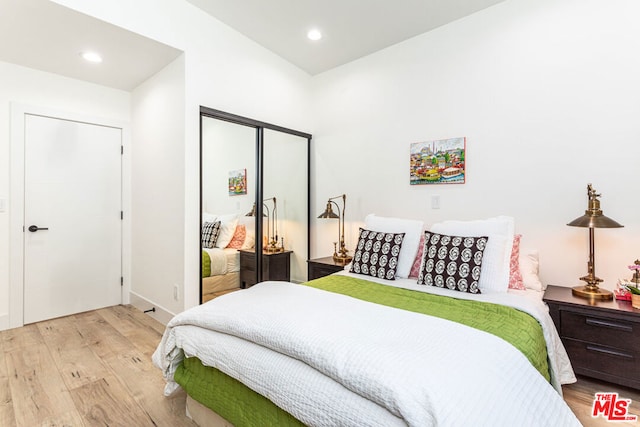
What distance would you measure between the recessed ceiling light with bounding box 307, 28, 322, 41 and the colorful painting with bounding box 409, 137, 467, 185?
1.42 meters

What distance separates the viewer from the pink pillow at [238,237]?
322 centimetres

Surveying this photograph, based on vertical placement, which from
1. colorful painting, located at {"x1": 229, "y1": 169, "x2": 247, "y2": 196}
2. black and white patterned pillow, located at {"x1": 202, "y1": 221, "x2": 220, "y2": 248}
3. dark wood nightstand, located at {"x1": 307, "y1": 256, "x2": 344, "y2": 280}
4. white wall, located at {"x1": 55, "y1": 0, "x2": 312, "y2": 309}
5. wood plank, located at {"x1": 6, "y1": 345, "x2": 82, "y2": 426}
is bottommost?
wood plank, located at {"x1": 6, "y1": 345, "x2": 82, "y2": 426}

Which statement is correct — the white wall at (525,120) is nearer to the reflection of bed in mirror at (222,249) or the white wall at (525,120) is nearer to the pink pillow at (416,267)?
the pink pillow at (416,267)

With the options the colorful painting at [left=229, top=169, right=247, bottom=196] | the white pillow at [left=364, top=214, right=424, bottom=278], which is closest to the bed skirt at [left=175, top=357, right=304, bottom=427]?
the white pillow at [left=364, top=214, right=424, bottom=278]

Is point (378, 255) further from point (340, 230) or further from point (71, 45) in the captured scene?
point (71, 45)

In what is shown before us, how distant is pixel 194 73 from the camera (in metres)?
2.82

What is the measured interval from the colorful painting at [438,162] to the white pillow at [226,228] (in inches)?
71.2

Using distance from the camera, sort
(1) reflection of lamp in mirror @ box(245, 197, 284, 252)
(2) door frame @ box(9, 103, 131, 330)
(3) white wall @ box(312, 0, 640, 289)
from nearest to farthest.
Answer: (3) white wall @ box(312, 0, 640, 289), (2) door frame @ box(9, 103, 131, 330), (1) reflection of lamp in mirror @ box(245, 197, 284, 252)

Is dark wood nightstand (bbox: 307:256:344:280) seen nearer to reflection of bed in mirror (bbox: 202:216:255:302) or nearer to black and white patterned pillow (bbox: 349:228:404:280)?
black and white patterned pillow (bbox: 349:228:404:280)

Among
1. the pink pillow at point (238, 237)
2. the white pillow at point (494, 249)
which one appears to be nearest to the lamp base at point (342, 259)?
the pink pillow at point (238, 237)

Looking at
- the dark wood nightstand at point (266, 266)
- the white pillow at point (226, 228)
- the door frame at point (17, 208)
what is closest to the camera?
the door frame at point (17, 208)

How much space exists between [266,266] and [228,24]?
8.00 ft

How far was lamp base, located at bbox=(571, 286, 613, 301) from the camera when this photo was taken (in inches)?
81.9

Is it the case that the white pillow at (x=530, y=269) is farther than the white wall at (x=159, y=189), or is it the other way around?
the white wall at (x=159, y=189)
